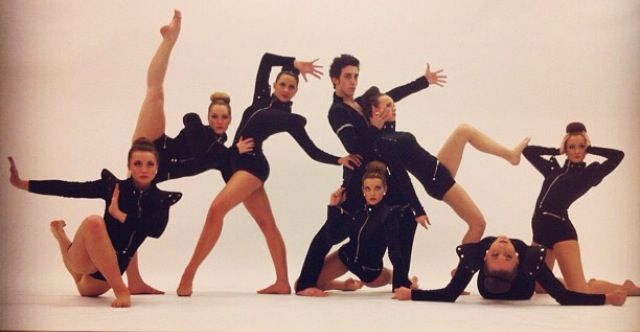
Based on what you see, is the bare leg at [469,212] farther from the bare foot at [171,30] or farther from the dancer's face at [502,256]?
the bare foot at [171,30]

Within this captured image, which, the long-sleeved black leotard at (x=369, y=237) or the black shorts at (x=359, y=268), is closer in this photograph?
the long-sleeved black leotard at (x=369, y=237)

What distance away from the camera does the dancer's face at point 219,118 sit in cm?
475

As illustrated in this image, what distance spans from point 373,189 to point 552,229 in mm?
1022

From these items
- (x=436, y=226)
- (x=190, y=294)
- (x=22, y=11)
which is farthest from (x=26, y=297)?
(x=436, y=226)

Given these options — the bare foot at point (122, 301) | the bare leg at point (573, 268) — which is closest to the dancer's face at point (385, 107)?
the bare leg at point (573, 268)

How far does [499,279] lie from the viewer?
450cm

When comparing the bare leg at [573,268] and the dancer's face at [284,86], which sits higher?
the dancer's face at [284,86]

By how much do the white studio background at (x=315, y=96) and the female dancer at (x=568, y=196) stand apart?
2.73 ft

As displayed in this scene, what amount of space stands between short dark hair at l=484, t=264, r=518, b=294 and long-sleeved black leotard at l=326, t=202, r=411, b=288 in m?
0.48

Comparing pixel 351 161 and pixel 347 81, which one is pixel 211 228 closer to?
pixel 351 161

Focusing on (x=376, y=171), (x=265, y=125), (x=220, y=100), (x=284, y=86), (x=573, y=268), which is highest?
(x=284, y=86)

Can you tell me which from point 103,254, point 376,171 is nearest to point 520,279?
point 376,171

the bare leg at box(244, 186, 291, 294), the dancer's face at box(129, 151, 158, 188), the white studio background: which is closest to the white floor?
the bare leg at box(244, 186, 291, 294)

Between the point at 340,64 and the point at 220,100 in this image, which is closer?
the point at 220,100
